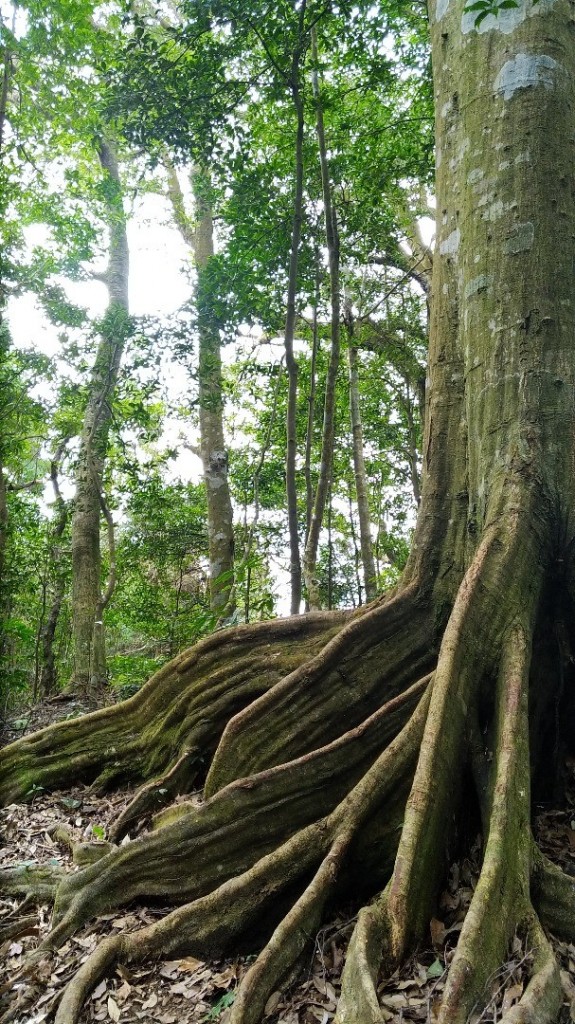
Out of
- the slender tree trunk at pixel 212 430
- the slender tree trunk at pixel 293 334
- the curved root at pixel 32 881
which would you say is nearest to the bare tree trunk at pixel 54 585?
the slender tree trunk at pixel 212 430

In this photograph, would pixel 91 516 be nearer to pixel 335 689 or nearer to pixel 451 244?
pixel 335 689

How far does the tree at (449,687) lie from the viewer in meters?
2.64

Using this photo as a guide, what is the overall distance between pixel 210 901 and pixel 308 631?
1959 mm

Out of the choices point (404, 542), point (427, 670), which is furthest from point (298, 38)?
point (404, 542)

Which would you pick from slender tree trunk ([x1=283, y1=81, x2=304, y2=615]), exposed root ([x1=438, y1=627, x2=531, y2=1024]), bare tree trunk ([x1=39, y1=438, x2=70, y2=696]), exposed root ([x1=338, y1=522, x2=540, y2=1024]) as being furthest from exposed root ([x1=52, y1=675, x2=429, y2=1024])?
bare tree trunk ([x1=39, y1=438, x2=70, y2=696])

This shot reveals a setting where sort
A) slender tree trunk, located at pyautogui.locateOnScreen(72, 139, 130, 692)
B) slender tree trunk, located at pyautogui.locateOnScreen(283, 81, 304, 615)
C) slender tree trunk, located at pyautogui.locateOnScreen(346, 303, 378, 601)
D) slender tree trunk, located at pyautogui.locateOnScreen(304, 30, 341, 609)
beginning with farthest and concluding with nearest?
slender tree trunk, located at pyautogui.locateOnScreen(346, 303, 378, 601)
slender tree trunk, located at pyautogui.locateOnScreen(72, 139, 130, 692)
slender tree trunk, located at pyautogui.locateOnScreen(304, 30, 341, 609)
slender tree trunk, located at pyautogui.locateOnScreen(283, 81, 304, 615)

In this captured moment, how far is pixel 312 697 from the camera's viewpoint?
12.9ft

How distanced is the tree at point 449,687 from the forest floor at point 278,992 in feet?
0.23

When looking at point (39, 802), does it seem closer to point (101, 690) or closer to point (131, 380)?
point (101, 690)

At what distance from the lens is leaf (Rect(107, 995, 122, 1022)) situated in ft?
8.72

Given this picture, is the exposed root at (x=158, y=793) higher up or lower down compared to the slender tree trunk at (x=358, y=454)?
lower down

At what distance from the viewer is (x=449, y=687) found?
3.08 meters

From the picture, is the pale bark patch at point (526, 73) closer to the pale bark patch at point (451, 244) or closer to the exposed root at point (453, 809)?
the pale bark patch at point (451, 244)

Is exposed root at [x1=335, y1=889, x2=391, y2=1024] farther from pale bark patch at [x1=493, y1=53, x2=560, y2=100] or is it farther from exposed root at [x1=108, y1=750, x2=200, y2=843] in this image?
pale bark patch at [x1=493, y1=53, x2=560, y2=100]
